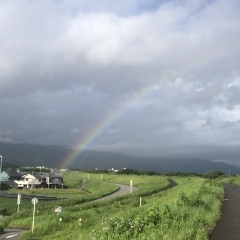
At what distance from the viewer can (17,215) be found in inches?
1572

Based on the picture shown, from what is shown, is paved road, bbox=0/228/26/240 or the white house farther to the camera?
the white house

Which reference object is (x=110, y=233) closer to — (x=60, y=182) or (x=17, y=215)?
(x=17, y=215)

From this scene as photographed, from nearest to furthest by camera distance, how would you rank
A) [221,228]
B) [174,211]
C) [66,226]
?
[221,228] → [174,211] → [66,226]

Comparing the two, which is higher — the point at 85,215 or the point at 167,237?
the point at 167,237

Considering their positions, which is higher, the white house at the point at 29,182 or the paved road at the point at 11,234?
the white house at the point at 29,182

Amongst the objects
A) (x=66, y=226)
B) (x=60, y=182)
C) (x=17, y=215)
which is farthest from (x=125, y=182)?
(x=66, y=226)

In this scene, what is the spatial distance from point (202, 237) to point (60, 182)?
5041 inches

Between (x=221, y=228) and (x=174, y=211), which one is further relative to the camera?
(x=174, y=211)

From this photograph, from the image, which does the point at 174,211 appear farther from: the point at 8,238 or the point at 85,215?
the point at 85,215

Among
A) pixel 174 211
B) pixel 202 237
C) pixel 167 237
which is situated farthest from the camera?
pixel 174 211

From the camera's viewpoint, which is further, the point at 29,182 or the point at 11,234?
the point at 29,182

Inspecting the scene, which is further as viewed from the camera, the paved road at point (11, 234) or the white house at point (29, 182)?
the white house at point (29, 182)

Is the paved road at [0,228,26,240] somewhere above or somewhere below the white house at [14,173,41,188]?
below

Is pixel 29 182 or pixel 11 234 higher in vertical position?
pixel 29 182
